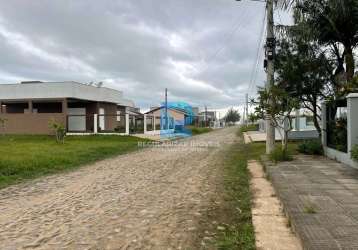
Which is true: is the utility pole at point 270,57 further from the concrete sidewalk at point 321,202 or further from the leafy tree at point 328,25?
the concrete sidewalk at point 321,202

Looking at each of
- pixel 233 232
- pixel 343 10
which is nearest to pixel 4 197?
pixel 233 232

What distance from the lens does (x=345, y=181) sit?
30.0 ft

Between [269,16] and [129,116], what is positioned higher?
[269,16]

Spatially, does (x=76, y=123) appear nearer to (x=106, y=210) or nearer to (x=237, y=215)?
(x=106, y=210)

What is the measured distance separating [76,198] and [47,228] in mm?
2330

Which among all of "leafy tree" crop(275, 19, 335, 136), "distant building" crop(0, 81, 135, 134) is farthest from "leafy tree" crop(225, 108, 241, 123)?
"leafy tree" crop(275, 19, 335, 136)

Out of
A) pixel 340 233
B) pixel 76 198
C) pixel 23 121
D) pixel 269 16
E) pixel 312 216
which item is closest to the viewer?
pixel 340 233

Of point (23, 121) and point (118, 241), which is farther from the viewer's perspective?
point (23, 121)

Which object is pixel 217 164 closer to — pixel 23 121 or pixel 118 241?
pixel 118 241

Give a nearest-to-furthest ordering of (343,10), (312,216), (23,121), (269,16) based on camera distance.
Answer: (312,216)
(343,10)
(269,16)
(23,121)

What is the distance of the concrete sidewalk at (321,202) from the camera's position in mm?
4727

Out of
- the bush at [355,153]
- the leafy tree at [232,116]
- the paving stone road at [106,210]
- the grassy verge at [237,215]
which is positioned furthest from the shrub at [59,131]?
the leafy tree at [232,116]

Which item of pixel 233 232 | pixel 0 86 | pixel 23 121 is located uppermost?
pixel 0 86

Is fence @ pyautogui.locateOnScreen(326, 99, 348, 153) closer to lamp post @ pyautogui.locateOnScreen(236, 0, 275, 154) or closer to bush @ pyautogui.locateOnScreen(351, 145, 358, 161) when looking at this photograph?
bush @ pyautogui.locateOnScreen(351, 145, 358, 161)
